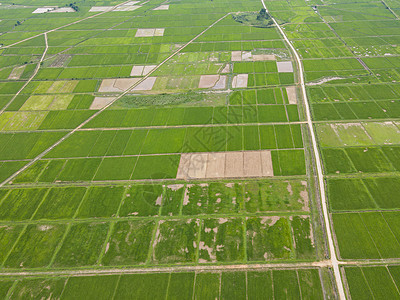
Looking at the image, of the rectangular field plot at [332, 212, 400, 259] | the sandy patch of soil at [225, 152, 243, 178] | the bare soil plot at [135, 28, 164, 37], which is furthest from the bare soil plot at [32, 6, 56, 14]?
the rectangular field plot at [332, 212, 400, 259]

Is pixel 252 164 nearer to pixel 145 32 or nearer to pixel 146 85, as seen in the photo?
pixel 146 85

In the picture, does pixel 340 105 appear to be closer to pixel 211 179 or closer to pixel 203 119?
pixel 203 119

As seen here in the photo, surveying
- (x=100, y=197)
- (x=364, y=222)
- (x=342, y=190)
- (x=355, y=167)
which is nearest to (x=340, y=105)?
(x=355, y=167)

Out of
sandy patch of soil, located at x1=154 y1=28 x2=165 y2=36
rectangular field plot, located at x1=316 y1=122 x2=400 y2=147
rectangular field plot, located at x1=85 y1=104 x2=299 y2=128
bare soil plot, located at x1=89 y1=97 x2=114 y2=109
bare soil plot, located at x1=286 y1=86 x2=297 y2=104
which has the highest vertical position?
sandy patch of soil, located at x1=154 y1=28 x2=165 y2=36

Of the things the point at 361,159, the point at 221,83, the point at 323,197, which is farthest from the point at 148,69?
the point at 361,159

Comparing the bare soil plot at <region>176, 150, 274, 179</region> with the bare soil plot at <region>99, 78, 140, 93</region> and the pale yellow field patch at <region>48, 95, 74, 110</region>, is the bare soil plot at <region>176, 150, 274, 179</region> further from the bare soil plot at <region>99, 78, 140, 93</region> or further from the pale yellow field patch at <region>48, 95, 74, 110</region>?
the pale yellow field patch at <region>48, 95, 74, 110</region>

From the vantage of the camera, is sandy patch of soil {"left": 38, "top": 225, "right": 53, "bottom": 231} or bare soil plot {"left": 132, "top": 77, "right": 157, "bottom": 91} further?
bare soil plot {"left": 132, "top": 77, "right": 157, "bottom": 91}
